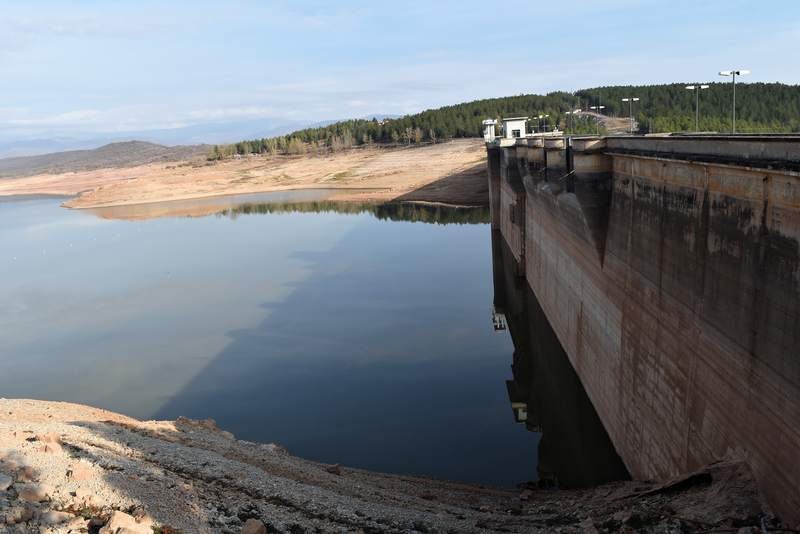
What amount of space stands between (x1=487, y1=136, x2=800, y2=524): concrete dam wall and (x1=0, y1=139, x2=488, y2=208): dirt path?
54.2 meters

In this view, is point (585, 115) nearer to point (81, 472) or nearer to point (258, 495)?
point (258, 495)

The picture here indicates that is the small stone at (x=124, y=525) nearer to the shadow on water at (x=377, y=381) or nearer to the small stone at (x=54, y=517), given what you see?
the small stone at (x=54, y=517)

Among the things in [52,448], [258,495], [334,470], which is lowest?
[334,470]

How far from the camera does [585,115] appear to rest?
342ft

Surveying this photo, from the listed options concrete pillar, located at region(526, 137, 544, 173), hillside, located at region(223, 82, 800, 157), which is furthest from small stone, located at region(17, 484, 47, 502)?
hillside, located at region(223, 82, 800, 157)

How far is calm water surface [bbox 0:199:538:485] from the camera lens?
19.5 meters

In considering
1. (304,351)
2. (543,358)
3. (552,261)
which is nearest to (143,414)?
(304,351)

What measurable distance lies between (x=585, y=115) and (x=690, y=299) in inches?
3887

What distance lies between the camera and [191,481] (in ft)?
40.6

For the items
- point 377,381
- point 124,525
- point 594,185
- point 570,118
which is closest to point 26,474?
point 124,525

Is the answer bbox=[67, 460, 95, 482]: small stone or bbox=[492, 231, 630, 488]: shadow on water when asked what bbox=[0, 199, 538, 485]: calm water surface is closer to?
bbox=[492, 231, 630, 488]: shadow on water

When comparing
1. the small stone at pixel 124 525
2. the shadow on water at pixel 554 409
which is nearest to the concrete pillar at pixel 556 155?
the shadow on water at pixel 554 409

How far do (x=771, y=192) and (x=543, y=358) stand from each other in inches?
643

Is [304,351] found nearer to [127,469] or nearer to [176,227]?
[127,469]
